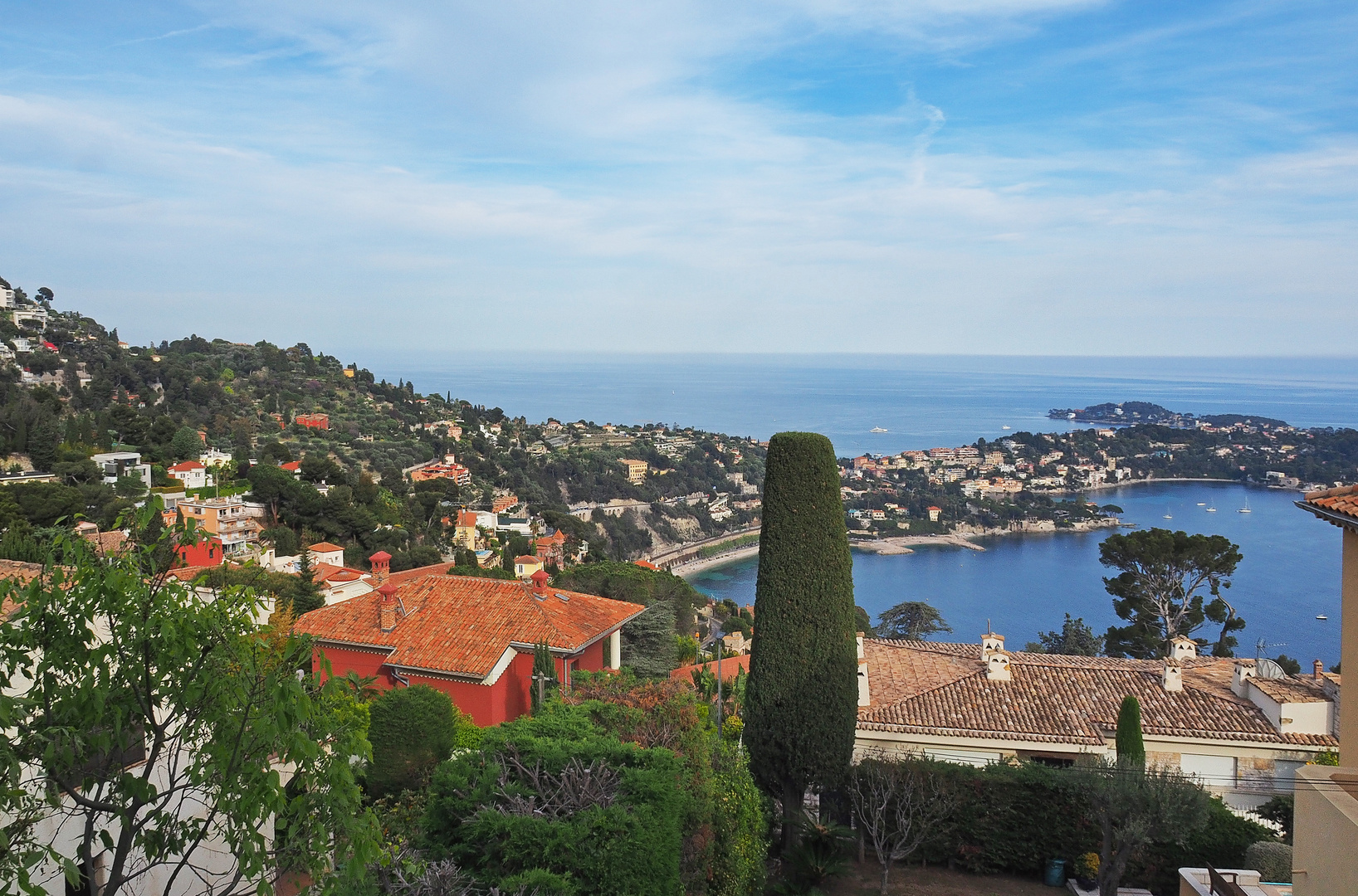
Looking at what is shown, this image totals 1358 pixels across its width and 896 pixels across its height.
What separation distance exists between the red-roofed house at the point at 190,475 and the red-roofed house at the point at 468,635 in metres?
22.1

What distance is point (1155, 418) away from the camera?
107 metres

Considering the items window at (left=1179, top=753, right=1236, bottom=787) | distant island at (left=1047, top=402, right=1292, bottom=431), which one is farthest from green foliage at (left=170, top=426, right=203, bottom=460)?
distant island at (left=1047, top=402, right=1292, bottom=431)

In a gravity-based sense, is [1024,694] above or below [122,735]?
below

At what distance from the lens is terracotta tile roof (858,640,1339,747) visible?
9.80 meters

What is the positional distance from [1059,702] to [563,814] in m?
6.85

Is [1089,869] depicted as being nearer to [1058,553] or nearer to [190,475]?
[190,475]

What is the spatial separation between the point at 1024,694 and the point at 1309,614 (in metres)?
39.6

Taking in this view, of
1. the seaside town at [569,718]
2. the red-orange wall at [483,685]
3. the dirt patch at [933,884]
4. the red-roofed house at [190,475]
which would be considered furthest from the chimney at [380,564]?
the red-roofed house at [190,475]

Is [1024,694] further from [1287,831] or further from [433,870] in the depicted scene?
[433,870]

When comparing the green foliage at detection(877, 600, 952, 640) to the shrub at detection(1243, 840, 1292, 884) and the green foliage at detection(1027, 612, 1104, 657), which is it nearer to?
the green foliage at detection(1027, 612, 1104, 657)

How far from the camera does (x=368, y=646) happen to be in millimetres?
11414

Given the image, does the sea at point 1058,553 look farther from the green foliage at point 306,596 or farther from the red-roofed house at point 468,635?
the green foliage at point 306,596

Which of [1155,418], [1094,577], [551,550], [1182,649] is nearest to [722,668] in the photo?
[1182,649]

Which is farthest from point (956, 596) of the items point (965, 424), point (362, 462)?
point (965, 424)
